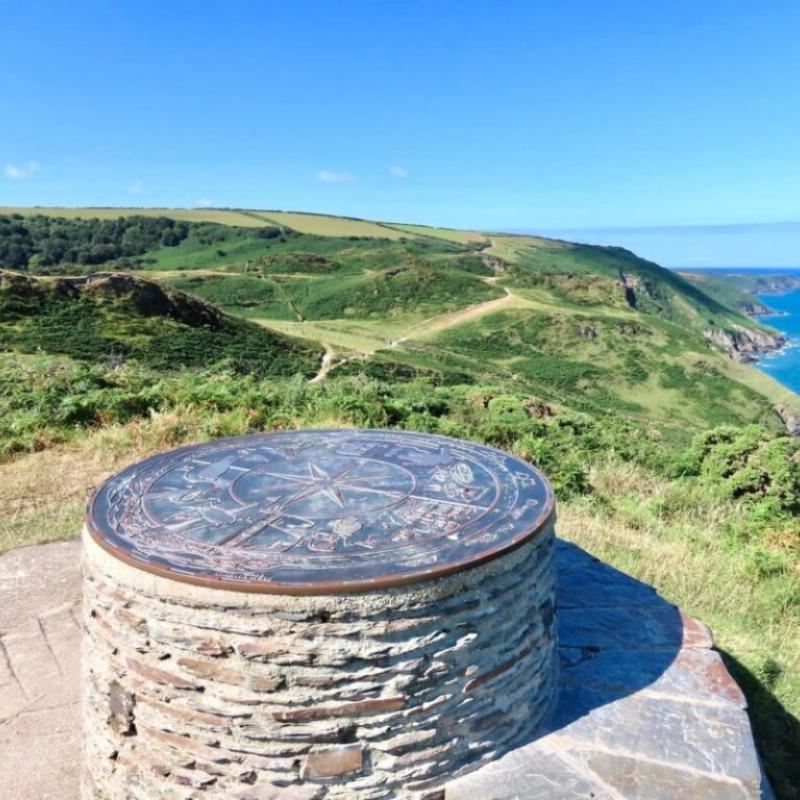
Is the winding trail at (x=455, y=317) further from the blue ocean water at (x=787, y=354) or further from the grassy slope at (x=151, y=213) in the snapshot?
the grassy slope at (x=151, y=213)

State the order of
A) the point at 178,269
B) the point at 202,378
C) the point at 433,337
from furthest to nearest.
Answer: the point at 178,269 → the point at 433,337 → the point at 202,378

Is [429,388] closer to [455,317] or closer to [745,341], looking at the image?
[455,317]

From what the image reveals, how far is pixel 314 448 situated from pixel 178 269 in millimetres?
55203

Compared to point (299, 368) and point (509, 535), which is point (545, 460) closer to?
point (509, 535)

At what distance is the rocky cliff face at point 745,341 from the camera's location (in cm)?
7269

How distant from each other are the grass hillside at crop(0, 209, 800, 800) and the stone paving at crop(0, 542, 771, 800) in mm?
727

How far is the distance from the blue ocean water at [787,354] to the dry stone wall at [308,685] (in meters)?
58.6

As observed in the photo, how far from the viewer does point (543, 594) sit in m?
2.94

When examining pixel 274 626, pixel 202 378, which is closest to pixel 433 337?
pixel 202 378

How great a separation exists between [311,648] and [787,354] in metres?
86.5

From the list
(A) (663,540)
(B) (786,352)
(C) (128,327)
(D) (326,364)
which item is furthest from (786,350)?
(A) (663,540)

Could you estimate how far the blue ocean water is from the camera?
202ft

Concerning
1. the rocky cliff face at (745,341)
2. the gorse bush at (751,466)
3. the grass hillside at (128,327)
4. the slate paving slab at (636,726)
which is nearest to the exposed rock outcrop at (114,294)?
the grass hillside at (128,327)

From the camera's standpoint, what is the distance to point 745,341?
78.5 m
